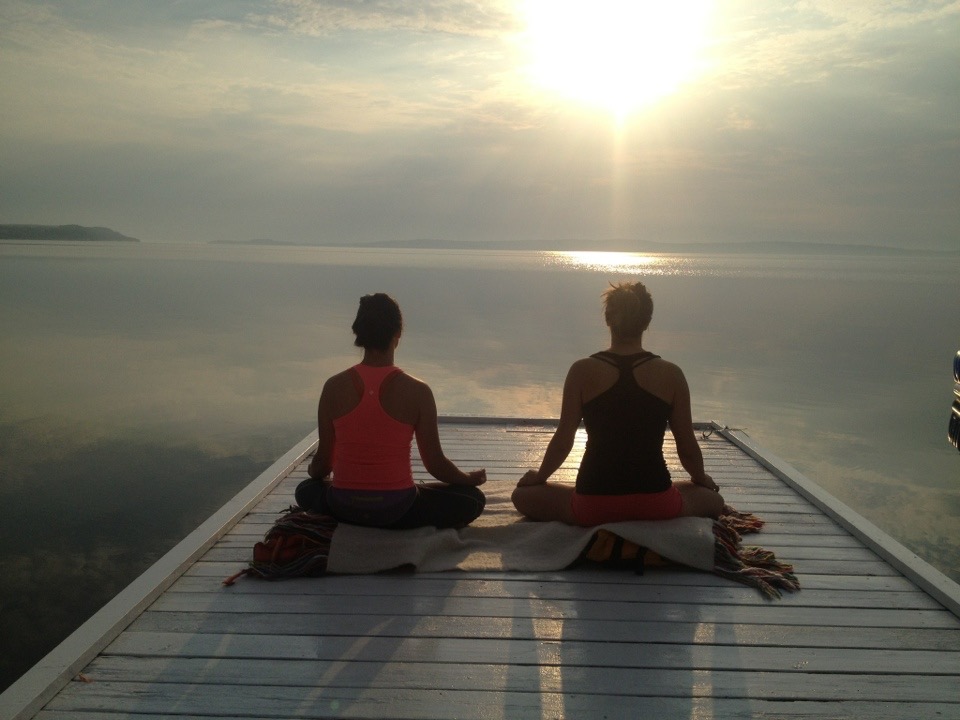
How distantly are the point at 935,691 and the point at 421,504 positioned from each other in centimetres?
248

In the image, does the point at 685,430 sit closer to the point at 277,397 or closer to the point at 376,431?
the point at 376,431

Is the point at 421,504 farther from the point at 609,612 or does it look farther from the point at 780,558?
the point at 780,558

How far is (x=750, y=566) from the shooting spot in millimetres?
4168

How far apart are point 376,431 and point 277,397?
10.5 m

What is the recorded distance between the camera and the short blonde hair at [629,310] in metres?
4.15

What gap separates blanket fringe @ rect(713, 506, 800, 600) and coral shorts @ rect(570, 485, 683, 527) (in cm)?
29

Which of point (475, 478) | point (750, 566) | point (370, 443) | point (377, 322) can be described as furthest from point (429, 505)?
point (750, 566)

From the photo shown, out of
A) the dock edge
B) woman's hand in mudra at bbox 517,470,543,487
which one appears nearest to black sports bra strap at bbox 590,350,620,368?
A: woman's hand in mudra at bbox 517,470,543,487

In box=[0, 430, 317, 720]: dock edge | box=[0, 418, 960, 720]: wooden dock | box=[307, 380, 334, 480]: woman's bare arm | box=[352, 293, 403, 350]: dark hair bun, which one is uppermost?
box=[352, 293, 403, 350]: dark hair bun

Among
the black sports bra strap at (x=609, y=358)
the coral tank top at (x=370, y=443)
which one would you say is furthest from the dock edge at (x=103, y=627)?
the black sports bra strap at (x=609, y=358)

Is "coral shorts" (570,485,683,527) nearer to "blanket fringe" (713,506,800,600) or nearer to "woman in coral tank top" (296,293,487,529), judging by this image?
"blanket fringe" (713,506,800,600)

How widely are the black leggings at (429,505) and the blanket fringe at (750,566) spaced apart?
134 centimetres

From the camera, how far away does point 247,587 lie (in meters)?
3.92

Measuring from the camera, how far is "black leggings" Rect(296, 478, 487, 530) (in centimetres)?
438
